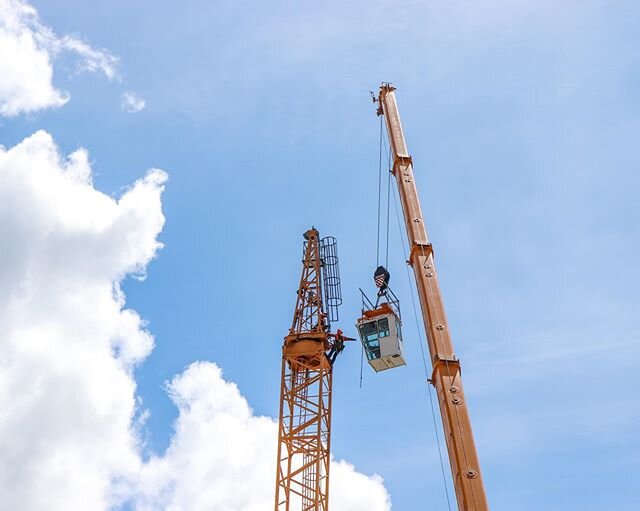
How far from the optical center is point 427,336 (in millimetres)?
21969

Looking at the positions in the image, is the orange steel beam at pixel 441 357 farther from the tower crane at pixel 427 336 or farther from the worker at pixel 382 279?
the worker at pixel 382 279

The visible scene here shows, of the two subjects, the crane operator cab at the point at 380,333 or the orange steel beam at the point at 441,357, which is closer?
the orange steel beam at the point at 441,357

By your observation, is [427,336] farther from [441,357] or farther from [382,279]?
[382,279]

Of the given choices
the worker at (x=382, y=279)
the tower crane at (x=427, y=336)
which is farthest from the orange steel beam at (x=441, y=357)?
the worker at (x=382, y=279)

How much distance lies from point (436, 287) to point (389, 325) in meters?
4.11

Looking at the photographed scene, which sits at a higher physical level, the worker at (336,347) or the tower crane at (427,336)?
the worker at (336,347)

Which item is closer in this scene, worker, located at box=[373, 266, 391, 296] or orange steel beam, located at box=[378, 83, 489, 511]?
orange steel beam, located at box=[378, 83, 489, 511]

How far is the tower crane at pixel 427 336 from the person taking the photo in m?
18.6

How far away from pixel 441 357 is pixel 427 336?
46.7 inches

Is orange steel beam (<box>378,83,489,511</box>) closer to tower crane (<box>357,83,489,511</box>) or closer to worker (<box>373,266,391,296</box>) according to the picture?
tower crane (<box>357,83,489,511</box>)

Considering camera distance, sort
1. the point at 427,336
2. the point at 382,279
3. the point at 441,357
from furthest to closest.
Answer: the point at 382,279
the point at 427,336
the point at 441,357

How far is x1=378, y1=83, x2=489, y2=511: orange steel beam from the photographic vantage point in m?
18.4

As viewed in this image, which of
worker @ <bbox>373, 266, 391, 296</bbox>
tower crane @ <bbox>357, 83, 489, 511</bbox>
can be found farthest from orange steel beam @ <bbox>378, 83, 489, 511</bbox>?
worker @ <bbox>373, 266, 391, 296</bbox>

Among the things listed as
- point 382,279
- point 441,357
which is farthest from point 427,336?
point 382,279
